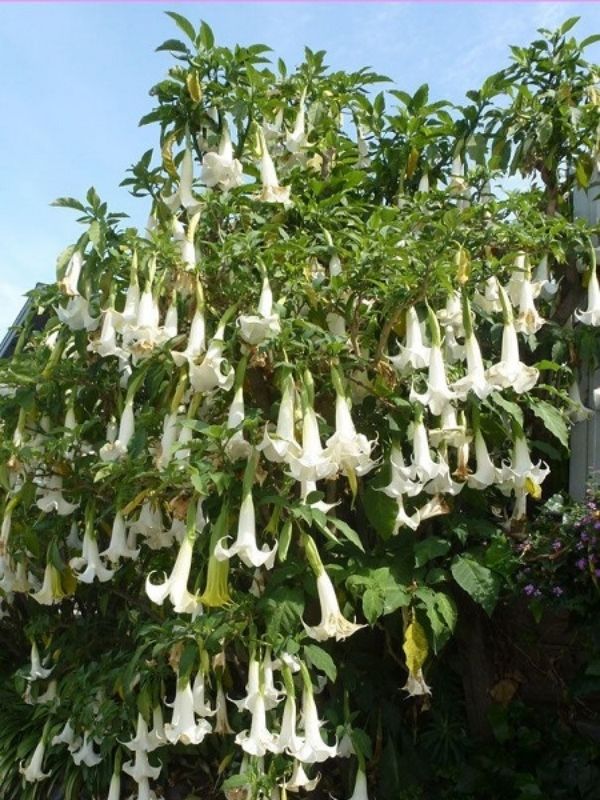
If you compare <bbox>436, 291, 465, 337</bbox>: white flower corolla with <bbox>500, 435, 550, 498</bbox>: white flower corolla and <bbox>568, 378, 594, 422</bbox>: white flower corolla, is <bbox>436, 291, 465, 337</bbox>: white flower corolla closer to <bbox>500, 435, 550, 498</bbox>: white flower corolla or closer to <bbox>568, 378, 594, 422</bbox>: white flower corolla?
<bbox>500, 435, 550, 498</bbox>: white flower corolla

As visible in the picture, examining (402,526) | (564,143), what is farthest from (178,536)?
(564,143)

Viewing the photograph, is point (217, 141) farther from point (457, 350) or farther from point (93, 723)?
point (93, 723)

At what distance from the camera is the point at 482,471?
249 cm

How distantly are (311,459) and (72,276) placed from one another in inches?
38.6

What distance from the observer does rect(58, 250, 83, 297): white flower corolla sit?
256cm

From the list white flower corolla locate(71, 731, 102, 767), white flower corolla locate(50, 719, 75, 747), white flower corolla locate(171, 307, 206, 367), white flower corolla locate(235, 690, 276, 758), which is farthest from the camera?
white flower corolla locate(50, 719, 75, 747)

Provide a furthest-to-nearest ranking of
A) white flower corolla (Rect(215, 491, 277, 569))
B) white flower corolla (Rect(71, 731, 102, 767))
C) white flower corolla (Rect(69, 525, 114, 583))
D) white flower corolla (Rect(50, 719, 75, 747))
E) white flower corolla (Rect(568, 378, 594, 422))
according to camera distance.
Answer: white flower corolla (Rect(50, 719, 75, 747))
white flower corolla (Rect(71, 731, 102, 767))
white flower corolla (Rect(568, 378, 594, 422))
white flower corolla (Rect(69, 525, 114, 583))
white flower corolla (Rect(215, 491, 277, 569))

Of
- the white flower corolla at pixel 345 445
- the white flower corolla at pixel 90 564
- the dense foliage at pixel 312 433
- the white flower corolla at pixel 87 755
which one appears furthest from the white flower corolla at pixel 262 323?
the white flower corolla at pixel 87 755

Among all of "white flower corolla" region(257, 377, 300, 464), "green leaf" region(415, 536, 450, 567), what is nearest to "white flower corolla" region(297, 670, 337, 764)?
"green leaf" region(415, 536, 450, 567)

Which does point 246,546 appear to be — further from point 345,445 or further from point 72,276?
point 72,276

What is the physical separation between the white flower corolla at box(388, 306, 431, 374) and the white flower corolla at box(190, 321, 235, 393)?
→ 1.59 ft

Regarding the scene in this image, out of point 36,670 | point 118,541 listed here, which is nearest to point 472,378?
point 118,541

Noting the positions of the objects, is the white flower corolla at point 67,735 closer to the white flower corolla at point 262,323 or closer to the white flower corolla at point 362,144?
the white flower corolla at point 262,323

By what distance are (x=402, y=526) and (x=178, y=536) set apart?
72 centimetres
